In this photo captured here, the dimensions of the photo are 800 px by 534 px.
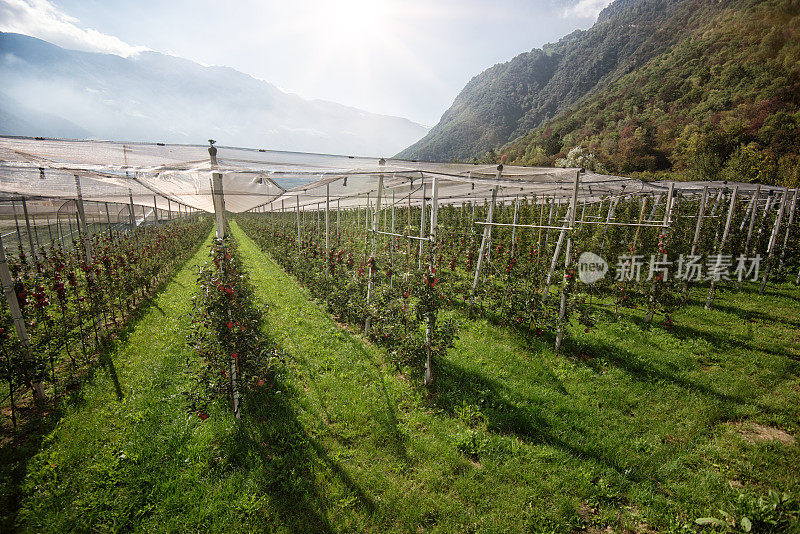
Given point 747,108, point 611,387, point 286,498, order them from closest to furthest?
point 286,498
point 611,387
point 747,108

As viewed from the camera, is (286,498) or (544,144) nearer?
(286,498)

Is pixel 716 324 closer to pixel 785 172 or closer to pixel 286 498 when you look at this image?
pixel 286 498

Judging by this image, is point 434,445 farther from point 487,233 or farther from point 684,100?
point 684,100

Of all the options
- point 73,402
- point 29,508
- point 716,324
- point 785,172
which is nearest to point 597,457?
point 29,508

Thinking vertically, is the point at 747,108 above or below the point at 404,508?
above

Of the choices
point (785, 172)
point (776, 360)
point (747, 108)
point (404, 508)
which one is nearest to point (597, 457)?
point (404, 508)

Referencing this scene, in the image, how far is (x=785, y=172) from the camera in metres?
26.0

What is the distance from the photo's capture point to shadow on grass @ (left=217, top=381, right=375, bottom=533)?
2.88 metres

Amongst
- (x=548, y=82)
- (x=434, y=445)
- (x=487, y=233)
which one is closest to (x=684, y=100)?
(x=487, y=233)

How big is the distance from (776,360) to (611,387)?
355 centimetres

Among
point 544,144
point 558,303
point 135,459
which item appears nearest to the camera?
point 135,459

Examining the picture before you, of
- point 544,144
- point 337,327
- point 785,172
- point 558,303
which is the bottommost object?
point 337,327

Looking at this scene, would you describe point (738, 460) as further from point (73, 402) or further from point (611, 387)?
point (73, 402)

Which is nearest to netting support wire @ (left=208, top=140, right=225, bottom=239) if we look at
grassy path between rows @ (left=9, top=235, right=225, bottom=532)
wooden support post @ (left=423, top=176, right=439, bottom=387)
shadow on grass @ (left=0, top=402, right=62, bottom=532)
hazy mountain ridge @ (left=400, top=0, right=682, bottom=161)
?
grassy path between rows @ (left=9, top=235, right=225, bottom=532)
